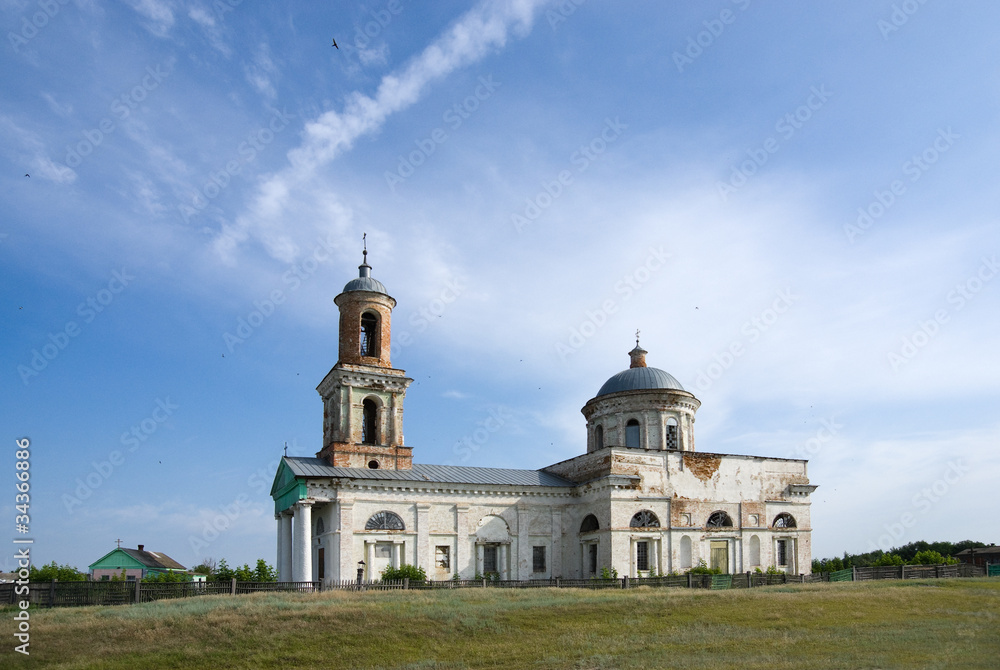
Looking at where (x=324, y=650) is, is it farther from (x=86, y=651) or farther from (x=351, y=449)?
(x=351, y=449)

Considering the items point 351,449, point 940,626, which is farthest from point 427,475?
point 940,626

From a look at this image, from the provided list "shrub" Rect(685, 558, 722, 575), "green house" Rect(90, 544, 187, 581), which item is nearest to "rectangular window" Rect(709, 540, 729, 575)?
"shrub" Rect(685, 558, 722, 575)

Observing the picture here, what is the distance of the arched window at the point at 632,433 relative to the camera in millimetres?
39656

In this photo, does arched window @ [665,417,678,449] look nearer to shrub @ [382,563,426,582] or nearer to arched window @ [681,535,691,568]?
arched window @ [681,535,691,568]

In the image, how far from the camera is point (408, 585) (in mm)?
28594

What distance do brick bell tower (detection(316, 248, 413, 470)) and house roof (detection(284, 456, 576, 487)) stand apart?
668mm

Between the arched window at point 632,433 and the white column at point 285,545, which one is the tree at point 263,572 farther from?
the arched window at point 632,433

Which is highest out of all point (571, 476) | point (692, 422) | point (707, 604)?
point (692, 422)

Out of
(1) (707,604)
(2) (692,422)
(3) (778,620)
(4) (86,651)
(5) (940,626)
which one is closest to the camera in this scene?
(4) (86,651)

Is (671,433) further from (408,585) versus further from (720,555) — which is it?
(408,585)

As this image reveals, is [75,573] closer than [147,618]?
No

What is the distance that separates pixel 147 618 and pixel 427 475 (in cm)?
1501

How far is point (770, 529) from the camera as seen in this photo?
37.5m

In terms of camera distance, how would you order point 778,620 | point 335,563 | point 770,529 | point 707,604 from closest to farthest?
point 778,620 → point 707,604 → point 335,563 → point 770,529
